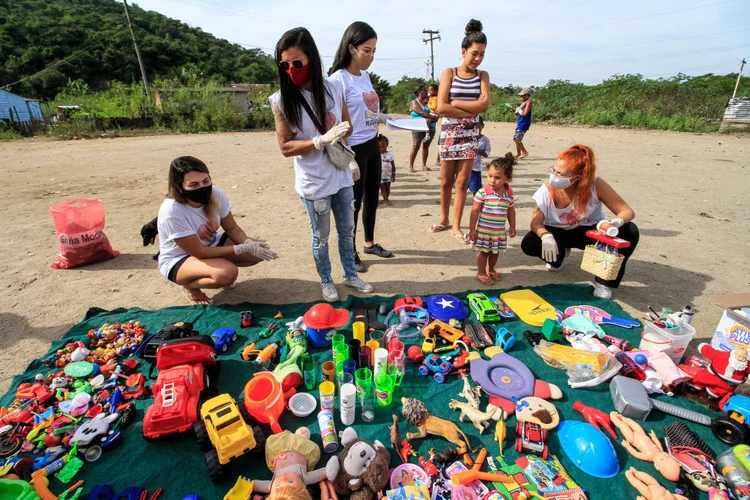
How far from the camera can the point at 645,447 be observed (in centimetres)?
188

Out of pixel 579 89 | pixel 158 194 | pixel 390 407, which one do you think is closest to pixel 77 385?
pixel 390 407

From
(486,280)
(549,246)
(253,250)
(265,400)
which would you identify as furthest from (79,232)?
(549,246)

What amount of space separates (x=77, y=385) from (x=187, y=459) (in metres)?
1.06

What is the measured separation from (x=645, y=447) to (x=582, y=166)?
7.37 ft

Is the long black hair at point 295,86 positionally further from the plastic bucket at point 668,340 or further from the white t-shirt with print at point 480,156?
the white t-shirt with print at point 480,156

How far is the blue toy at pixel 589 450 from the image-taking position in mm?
1811

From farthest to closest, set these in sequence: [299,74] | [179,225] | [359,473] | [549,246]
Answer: [549,246], [179,225], [299,74], [359,473]

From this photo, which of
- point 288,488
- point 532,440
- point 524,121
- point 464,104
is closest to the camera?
point 288,488

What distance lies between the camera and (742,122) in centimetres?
1412

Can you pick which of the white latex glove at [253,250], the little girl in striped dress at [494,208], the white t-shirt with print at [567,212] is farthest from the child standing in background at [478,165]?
Result: the white latex glove at [253,250]

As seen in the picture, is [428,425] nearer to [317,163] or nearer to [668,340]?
[668,340]

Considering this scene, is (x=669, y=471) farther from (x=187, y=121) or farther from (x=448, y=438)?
(x=187, y=121)

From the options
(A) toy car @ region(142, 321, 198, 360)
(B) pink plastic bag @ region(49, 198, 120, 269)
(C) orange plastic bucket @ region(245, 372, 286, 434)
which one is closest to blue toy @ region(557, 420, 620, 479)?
(C) orange plastic bucket @ region(245, 372, 286, 434)

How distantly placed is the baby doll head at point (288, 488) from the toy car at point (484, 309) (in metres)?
1.91
